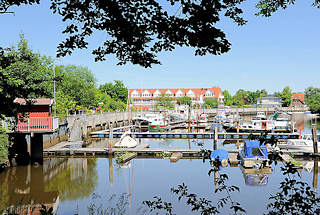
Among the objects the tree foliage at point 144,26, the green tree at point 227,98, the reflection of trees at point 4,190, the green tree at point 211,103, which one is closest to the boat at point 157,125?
the reflection of trees at point 4,190

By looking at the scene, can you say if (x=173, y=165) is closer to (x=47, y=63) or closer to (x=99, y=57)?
(x=99, y=57)

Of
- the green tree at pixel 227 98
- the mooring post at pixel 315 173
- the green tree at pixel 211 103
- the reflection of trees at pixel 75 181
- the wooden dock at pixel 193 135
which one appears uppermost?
the green tree at pixel 227 98

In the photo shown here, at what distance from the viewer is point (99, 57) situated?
5.43 meters

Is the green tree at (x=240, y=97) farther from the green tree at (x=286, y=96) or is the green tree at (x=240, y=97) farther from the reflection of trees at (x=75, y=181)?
the reflection of trees at (x=75, y=181)

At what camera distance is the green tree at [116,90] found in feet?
306

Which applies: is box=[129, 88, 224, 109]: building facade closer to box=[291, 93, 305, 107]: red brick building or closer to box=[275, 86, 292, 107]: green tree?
box=[275, 86, 292, 107]: green tree

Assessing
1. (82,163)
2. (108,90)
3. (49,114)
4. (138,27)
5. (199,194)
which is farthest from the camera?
(108,90)

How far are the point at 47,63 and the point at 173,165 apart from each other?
76.8 feet

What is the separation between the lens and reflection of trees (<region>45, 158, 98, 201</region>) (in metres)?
17.4

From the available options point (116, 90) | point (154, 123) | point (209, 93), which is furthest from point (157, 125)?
point (209, 93)

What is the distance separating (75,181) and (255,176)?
11.7m

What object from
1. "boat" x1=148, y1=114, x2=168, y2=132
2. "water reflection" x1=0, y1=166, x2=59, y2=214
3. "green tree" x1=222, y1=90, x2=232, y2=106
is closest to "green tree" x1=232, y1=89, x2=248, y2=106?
"green tree" x1=222, y1=90, x2=232, y2=106

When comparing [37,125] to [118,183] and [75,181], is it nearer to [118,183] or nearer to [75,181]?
[75,181]

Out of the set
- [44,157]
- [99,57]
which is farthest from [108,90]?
[99,57]
